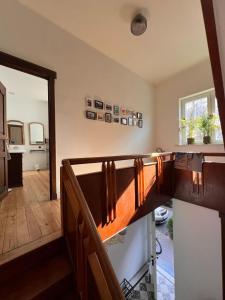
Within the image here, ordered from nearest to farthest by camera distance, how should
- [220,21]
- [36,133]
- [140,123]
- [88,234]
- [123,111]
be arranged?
[220,21] < [88,234] < [123,111] < [140,123] < [36,133]

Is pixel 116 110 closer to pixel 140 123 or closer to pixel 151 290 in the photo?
pixel 140 123

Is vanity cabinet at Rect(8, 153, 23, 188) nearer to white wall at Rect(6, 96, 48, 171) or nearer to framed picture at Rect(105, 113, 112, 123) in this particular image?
framed picture at Rect(105, 113, 112, 123)

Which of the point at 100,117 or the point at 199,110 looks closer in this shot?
the point at 100,117

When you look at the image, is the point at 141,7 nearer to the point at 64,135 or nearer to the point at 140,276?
the point at 64,135

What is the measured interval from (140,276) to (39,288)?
164 inches

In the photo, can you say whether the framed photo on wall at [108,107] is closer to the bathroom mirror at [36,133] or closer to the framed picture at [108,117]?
the framed picture at [108,117]

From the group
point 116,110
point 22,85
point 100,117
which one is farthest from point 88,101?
point 22,85

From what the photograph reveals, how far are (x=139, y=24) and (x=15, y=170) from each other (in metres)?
3.58

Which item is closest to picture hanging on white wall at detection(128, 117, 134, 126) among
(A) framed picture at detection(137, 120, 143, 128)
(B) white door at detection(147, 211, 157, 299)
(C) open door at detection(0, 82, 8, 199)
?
(A) framed picture at detection(137, 120, 143, 128)

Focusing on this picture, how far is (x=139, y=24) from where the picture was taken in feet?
8.44

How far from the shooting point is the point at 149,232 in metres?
4.55

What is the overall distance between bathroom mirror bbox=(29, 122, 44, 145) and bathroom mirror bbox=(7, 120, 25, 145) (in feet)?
1.00

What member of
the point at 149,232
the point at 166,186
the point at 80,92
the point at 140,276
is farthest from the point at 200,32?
the point at 140,276

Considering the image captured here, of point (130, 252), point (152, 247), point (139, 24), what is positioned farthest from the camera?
point (152, 247)
